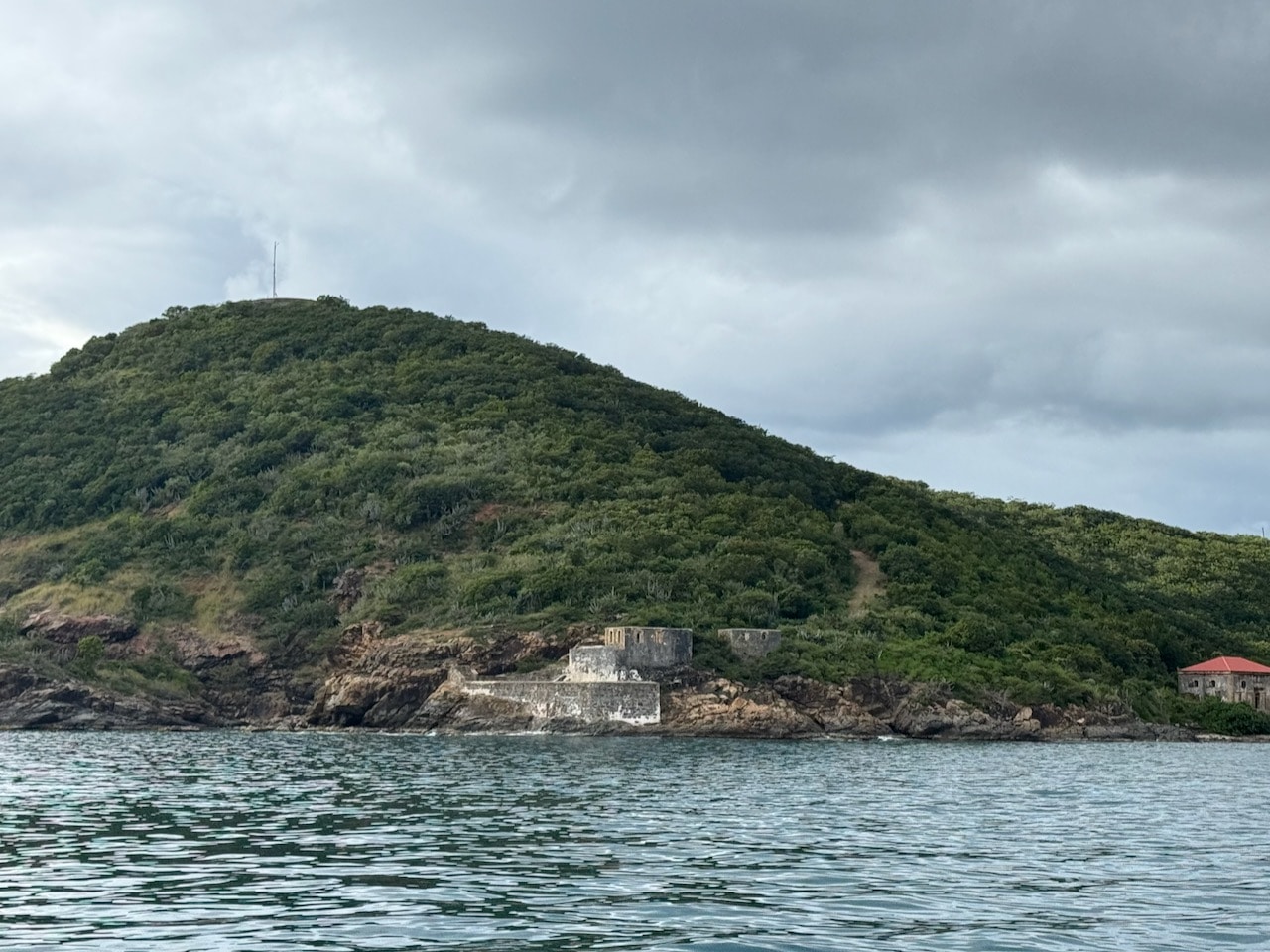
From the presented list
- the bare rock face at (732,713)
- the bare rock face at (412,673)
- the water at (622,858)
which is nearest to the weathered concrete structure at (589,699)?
the bare rock face at (732,713)

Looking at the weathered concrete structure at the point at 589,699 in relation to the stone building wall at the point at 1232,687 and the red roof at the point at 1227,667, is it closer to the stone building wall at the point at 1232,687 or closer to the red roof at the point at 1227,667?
the stone building wall at the point at 1232,687

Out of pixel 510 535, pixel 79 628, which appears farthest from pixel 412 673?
pixel 79 628

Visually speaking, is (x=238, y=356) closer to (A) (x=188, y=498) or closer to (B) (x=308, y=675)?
(A) (x=188, y=498)

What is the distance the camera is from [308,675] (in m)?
102

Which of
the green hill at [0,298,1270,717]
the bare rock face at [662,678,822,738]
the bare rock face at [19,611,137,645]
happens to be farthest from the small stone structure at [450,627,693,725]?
the bare rock face at [19,611,137,645]

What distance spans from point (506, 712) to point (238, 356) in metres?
89.0

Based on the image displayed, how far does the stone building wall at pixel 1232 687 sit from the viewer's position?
104375 mm

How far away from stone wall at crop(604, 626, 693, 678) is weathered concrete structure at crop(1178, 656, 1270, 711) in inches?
1546

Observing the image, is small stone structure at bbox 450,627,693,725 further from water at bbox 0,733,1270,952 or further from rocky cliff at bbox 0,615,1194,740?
water at bbox 0,733,1270,952

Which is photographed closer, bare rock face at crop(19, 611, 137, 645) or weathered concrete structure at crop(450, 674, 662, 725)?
weathered concrete structure at crop(450, 674, 662, 725)

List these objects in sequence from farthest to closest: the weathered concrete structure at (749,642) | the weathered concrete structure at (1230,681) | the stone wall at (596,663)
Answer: the weathered concrete structure at (1230,681), the weathered concrete structure at (749,642), the stone wall at (596,663)

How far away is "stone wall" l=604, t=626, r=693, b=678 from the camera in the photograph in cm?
8856

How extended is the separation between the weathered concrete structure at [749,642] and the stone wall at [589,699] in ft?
27.2

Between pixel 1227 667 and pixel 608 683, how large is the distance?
1820 inches
